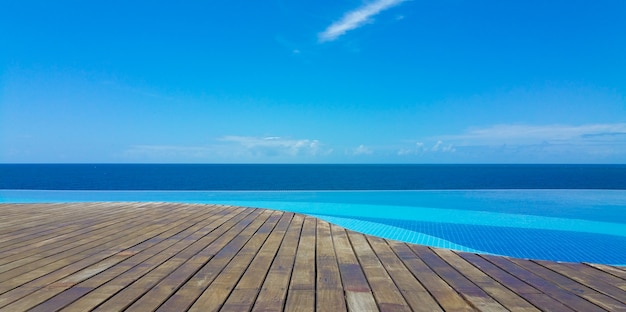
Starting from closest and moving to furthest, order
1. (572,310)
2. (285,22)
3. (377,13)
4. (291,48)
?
(572,310) → (377,13) → (285,22) → (291,48)

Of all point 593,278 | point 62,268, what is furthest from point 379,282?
point 62,268

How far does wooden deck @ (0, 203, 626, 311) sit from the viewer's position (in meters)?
1.63

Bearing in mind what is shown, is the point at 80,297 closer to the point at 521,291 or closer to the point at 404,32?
the point at 521,291

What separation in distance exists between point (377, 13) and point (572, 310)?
13.7 meters

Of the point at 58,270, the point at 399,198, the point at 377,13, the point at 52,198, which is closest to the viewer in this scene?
the point at 58,270

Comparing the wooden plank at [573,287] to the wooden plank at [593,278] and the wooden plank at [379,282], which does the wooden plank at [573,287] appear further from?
the wooden plank at [379,282]

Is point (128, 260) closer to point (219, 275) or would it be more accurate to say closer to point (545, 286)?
point (219, 275)

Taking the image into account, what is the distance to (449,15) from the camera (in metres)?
13.6

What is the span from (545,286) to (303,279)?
1242mm

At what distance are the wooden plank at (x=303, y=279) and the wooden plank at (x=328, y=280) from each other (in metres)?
0.03

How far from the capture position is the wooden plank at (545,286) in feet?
5.39

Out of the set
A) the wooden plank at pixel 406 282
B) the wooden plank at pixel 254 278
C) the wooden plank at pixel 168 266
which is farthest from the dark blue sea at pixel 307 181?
the wooden plank at pixel 406 282

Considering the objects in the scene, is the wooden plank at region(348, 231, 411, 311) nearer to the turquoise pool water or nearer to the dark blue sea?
the turquoise pool water

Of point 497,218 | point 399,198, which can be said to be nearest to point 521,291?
point 497,218
